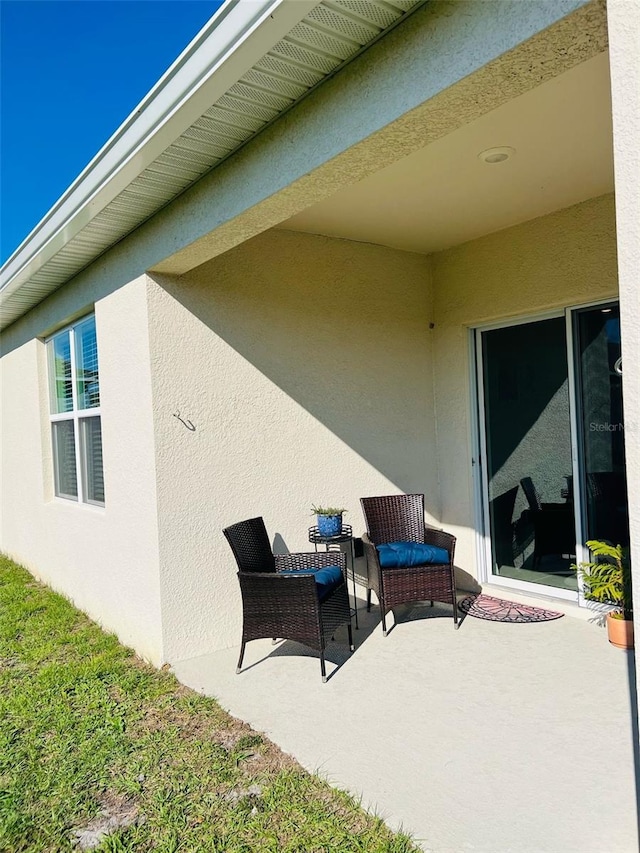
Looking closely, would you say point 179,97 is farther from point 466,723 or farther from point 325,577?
point 466,723

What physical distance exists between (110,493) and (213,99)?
333 centimetres

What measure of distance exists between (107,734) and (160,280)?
2.95 meters

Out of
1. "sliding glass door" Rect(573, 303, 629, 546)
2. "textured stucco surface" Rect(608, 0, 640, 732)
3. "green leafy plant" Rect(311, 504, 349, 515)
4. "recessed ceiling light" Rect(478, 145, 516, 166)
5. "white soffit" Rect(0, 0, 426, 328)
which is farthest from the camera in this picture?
"green leafy plant" Rect(311, 504, 349, 515)

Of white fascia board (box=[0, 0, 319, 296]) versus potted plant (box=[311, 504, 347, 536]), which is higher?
white fascia board (box=[0, 0, 319, 296])

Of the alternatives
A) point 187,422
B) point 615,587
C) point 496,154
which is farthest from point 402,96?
point 615,587

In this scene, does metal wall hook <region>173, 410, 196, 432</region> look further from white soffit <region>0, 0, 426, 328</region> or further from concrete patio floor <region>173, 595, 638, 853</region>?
concrete patio floor <region>173, 595, 638, 853</region>

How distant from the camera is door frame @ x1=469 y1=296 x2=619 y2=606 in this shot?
4.82 meters

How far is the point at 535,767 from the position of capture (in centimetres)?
276

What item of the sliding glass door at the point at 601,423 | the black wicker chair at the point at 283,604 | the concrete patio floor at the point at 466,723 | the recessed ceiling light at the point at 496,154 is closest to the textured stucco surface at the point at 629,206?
the concrete patio floor at the point at 466,723

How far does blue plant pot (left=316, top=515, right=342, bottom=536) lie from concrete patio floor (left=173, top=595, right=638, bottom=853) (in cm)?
80

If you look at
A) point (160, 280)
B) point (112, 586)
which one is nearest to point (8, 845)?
point (112, 586)

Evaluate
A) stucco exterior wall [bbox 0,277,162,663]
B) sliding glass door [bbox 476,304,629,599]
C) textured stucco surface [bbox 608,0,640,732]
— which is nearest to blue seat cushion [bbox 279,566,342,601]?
stucco exterior wall [bbox 0,277,162,663]

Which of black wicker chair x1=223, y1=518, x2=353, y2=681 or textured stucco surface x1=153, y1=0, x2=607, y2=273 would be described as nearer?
textured stucco surface x1=153, y1=0, x2=607, y2=273

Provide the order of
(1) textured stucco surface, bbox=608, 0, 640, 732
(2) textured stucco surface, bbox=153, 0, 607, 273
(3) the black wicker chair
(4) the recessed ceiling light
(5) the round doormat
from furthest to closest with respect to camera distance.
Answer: (5) the round doormat, (3) the black wicker chair, (4) the recessed ceiling light, (2) textured stucco surface, bbox=153, 0, 607, 273, (1) textured stucco surface, bbox=608, 0, 640, 732
